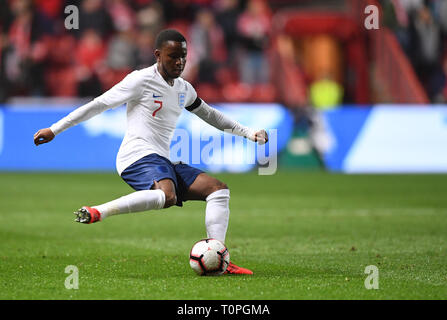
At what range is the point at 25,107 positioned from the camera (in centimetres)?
1717

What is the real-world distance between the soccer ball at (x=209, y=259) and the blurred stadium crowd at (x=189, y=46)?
12600mm

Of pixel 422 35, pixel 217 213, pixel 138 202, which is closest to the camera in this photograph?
pixel 138 202

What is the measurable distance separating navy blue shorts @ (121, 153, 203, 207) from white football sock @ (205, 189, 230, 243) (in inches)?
9.6

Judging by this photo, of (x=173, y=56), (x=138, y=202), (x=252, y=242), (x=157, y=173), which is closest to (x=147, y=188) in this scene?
(x=157, y=173)

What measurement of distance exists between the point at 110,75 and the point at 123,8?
2650 millimetres

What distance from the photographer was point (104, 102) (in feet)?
21.3

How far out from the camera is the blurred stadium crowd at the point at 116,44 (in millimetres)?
18953

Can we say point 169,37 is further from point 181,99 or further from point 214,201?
point 214,201

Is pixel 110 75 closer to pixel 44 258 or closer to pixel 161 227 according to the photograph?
pixel 161 227

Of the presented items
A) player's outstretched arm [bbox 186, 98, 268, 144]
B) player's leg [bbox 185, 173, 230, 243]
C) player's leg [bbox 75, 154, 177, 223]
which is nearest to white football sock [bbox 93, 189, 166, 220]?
player's leg [bbox 75, 154, 177, 223]

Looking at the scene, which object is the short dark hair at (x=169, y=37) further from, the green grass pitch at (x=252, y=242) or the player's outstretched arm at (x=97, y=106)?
the green grass pitch at (x=252, y=242)

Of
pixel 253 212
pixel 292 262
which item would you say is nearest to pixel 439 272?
pixel 292 262

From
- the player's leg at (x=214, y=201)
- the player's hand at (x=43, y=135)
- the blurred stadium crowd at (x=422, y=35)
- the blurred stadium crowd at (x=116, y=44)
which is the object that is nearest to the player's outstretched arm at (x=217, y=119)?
the player's leg at (x=214, y=201)

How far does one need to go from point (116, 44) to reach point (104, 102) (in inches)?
521
